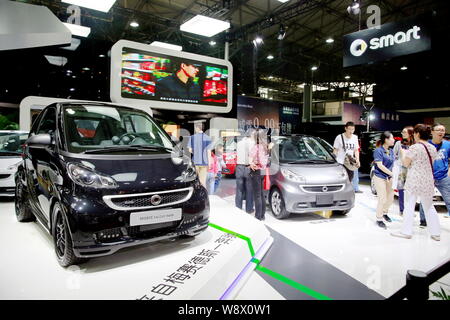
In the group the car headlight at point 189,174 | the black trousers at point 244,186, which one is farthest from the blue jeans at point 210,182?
the car headlight at point 189,174

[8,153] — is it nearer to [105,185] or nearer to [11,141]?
[11,141]

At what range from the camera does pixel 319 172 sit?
14.7 ft

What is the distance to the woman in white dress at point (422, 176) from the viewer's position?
11.9ft

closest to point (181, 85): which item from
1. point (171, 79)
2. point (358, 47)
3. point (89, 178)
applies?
point (171, 79)

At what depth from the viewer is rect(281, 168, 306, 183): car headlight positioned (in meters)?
4.38

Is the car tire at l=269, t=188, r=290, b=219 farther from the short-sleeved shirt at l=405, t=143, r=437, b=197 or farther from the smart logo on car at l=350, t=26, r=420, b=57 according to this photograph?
the smart logo on car at l=350, t=26, r=420, b=57

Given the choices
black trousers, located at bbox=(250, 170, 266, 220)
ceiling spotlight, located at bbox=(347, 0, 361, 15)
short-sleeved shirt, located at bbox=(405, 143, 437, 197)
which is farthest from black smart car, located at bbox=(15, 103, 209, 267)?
ceiling spotlight, located at bbox=(347, 0, 361, 15)

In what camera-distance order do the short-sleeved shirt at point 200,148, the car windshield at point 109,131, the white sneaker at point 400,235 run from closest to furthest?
the car windshield at point 109,131, the white sneaker at point 400,235, the short-sleeved shirt at point 200,148

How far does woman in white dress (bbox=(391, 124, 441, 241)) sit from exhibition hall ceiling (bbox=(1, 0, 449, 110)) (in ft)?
16.5

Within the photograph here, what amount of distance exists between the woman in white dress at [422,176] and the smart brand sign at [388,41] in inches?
121

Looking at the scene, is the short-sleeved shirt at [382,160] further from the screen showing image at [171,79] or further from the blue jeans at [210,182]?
the screen showing image at [171,79]
